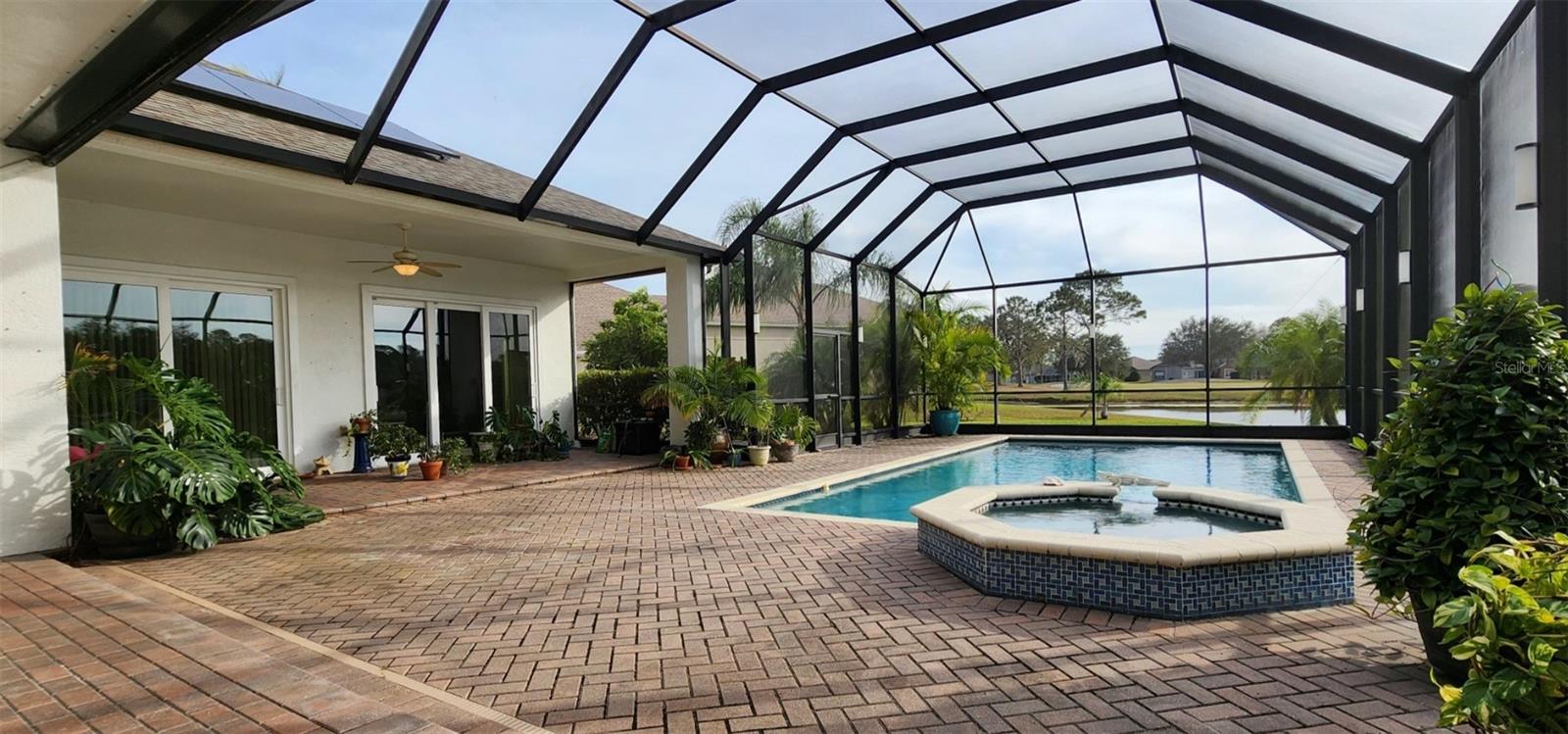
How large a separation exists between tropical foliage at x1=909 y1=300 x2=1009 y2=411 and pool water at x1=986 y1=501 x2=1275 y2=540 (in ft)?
24.1

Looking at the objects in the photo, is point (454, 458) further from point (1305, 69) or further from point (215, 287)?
point (1305, 69)

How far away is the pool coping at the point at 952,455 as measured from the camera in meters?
6.20

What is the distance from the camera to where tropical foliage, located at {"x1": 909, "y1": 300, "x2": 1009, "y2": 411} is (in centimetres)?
1372

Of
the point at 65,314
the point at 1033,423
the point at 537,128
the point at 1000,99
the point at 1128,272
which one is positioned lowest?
the point at 1033,423

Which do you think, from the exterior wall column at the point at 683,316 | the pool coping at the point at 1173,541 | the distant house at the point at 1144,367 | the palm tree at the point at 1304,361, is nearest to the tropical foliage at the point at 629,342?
the exterior wall column at the point at 683,316

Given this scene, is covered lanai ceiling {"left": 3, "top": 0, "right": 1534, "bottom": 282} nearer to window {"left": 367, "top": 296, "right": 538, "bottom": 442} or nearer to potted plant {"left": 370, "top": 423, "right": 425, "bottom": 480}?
window {"left": 367, "top": 296, "right": 538, "bottom": 442}

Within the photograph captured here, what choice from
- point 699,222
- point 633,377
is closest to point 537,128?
point 699,222

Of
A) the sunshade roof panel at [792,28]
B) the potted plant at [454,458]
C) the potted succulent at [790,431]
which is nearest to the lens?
Result: the sunshade roof panel at [792,28]

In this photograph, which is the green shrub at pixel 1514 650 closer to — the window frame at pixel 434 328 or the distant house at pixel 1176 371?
the window frame at pixel 434 328

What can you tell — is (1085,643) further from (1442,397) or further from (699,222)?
(699,222)

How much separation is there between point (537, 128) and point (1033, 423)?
1087cm

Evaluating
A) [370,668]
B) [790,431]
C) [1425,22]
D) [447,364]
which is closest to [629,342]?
[447,364]

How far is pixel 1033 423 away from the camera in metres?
14.4

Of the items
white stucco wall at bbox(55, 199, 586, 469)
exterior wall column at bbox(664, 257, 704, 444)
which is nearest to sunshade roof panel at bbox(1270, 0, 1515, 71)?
exterior wall column at bbox(664, 257, 704, 444)
